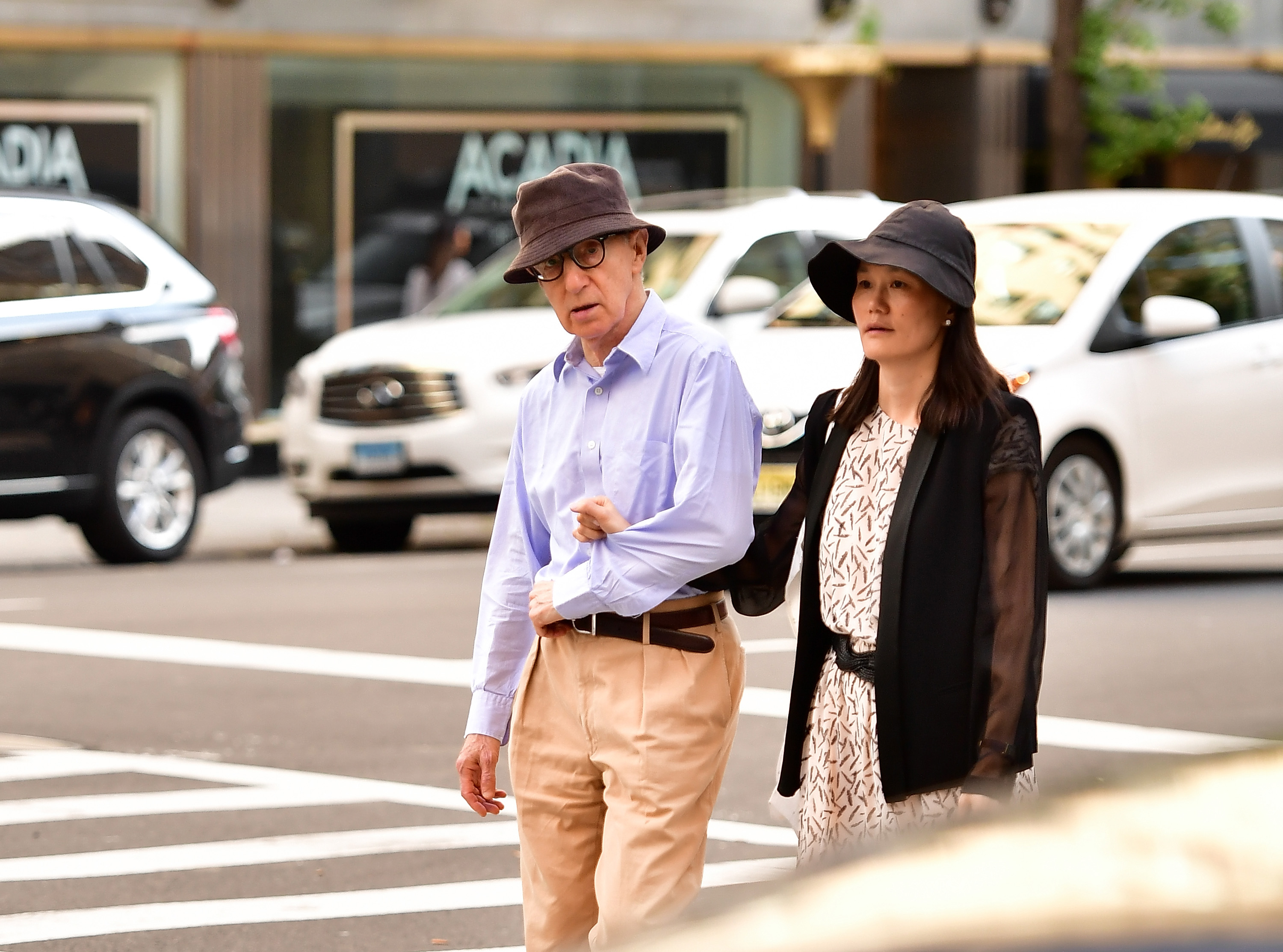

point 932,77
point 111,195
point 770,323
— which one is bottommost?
point 770,323

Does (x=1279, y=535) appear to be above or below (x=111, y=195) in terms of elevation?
below

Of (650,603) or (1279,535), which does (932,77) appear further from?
(650,603)

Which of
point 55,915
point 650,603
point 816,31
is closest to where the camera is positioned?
point 650,603

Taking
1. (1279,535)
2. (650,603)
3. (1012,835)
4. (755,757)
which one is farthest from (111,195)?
(1012,835)

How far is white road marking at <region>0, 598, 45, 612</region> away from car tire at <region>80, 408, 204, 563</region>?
134 centimetres

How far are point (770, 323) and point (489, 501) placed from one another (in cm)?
211

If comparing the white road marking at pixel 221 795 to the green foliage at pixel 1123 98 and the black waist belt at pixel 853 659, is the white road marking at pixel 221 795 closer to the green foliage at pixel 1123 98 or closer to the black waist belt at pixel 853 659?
the black waist belt at pixel 853 659

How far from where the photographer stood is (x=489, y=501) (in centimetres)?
1267

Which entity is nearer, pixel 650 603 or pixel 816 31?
pixel 650 603

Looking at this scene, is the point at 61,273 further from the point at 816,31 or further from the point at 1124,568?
the point at 816,31

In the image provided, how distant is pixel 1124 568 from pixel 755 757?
5500mm

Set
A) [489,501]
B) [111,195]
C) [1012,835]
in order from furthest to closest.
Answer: [111,195], [489,501], [1012,835]

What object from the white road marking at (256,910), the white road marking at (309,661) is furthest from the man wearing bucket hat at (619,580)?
the white road marking at (309,661)

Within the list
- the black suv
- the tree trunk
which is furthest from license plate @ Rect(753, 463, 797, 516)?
the tree trunk
